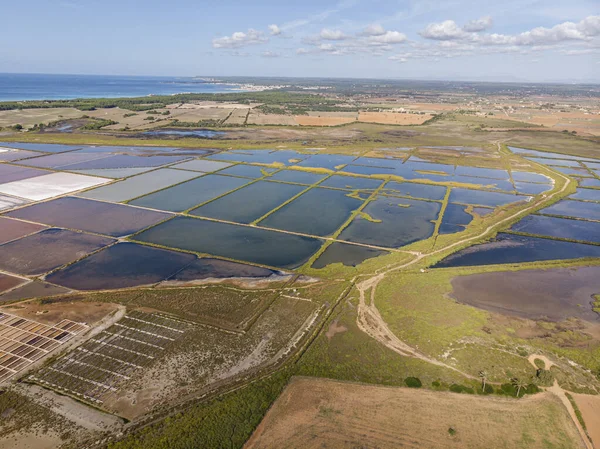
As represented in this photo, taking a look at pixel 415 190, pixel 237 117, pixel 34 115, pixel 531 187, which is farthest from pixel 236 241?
pixel 34 115

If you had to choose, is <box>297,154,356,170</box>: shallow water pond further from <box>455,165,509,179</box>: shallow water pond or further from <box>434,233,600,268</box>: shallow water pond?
<box>434,233,600,268</box>: shallow water pond

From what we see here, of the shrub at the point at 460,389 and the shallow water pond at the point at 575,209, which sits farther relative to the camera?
the shallow water pond at the point at 575,209

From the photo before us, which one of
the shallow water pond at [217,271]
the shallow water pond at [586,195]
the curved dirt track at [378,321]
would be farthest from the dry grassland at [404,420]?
the shallow water pond at [586,195]

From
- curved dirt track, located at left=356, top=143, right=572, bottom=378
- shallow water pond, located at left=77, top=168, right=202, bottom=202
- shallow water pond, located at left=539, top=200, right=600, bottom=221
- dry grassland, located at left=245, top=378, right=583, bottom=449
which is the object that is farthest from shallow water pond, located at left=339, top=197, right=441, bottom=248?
shallow water pond, located at left=77, top=168, right=202, bottom=202

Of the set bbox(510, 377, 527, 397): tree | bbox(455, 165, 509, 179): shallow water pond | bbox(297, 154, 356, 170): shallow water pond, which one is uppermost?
bbox(297, 154, 356, 170): shallow water pond

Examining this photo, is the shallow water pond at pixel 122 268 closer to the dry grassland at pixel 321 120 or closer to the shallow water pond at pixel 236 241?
the shallow water pond at pixel 236 241
